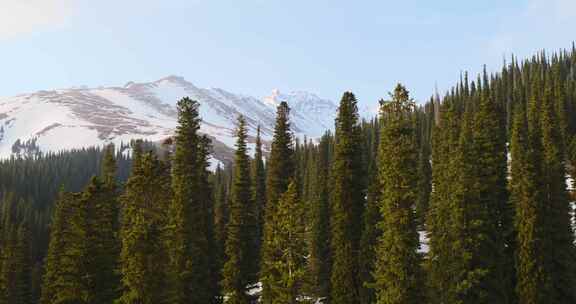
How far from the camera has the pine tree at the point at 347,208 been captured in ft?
165

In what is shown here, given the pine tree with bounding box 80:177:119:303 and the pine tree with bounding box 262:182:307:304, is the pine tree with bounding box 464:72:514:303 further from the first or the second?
the pine tree with bounding box 80:177:119:303

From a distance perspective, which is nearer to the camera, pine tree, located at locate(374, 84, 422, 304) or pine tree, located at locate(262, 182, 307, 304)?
pine tree, located at locate(374, 84, 422, 304)

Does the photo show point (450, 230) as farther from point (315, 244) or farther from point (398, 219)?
point (315, 244)

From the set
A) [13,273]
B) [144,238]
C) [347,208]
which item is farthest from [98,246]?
[13,273]

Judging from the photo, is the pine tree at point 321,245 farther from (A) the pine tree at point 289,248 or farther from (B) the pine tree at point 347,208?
(A) the pine tree at point 289,248

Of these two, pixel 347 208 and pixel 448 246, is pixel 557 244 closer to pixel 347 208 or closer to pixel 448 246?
pixel 448 246

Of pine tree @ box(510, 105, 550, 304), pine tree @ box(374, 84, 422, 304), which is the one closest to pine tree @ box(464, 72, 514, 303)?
pine tree @ box(510, 105, 550, 304)

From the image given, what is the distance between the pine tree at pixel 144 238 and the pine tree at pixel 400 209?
53.7ft

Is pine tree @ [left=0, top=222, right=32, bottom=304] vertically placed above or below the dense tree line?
below

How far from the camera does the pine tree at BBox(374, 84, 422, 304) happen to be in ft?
121

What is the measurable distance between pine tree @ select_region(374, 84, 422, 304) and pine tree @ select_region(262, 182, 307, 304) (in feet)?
19.9

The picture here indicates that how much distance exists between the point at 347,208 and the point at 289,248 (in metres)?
13.4

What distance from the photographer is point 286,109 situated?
65000 millimetres

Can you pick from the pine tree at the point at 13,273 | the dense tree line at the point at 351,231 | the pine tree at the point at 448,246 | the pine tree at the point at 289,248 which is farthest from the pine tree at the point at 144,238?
the pine tree at the point at 13,273
